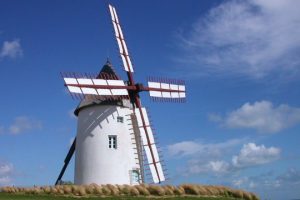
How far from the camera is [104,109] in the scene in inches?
1241

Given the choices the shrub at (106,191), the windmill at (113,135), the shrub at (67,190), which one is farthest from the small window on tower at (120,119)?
the shrub at (67,190)

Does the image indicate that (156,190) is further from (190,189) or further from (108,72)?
(108,72)

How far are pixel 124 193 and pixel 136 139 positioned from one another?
6.36m

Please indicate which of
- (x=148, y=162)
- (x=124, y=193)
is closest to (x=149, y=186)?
(x=124, y=193)

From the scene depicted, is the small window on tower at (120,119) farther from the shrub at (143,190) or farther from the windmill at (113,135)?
the shrub at (143,190)

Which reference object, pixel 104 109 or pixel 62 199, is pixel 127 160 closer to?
pixel 104 109

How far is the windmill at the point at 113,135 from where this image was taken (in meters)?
31.0

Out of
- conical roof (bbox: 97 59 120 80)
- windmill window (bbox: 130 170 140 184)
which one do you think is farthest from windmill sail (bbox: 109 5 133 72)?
windmill window (bbox: 130 170 140 184)

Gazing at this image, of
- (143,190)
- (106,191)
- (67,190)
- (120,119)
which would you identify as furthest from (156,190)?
(120,119)

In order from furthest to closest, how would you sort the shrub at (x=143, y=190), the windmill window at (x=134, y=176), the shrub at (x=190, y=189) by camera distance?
the windmill window at (x=134, y=176)
the shrub at (x=190, y=189)
the shrub at (x=143, y=190)

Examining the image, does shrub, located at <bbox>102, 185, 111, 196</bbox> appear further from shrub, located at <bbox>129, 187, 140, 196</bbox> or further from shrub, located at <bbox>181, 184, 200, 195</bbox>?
shrub, located at <bbox>181, 184, 200, 195</bbox>

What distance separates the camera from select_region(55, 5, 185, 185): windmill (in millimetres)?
30984

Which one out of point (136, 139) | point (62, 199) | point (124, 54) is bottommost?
point (62, 199)

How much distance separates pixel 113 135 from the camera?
3139 cm
